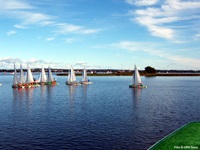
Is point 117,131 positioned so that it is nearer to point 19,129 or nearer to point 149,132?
point 149,132

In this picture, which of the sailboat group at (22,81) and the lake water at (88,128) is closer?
the lake water at (88,128)

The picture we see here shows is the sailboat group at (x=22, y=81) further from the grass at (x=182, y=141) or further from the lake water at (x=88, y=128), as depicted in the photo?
the grass at (x=182, y=141)

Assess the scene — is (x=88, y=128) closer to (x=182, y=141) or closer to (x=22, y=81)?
(x=182, y=141)

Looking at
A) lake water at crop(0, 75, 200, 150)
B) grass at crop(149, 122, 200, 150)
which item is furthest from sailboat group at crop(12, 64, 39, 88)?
grass at crop(149, 122, 200, 150)

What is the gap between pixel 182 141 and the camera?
34.8m

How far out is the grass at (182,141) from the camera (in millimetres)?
32562

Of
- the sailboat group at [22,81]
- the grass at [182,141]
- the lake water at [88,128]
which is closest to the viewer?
the grass at [182,141]

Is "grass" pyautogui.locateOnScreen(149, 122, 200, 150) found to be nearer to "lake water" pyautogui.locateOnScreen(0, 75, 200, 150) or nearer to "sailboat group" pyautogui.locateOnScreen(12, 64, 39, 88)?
"lake water" pyautogui.locateOnScreen(0, 75, 200, 150)

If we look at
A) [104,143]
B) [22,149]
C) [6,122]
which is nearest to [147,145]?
[104,143]

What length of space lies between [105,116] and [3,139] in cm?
2736

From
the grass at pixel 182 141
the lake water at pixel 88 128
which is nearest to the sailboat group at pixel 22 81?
the lake water at pixel 88 128

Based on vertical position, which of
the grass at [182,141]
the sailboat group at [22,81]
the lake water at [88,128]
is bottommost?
the lake water at [88,128]

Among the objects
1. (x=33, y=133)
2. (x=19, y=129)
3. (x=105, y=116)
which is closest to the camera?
(x=33, y=133)

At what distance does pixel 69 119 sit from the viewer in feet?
210
